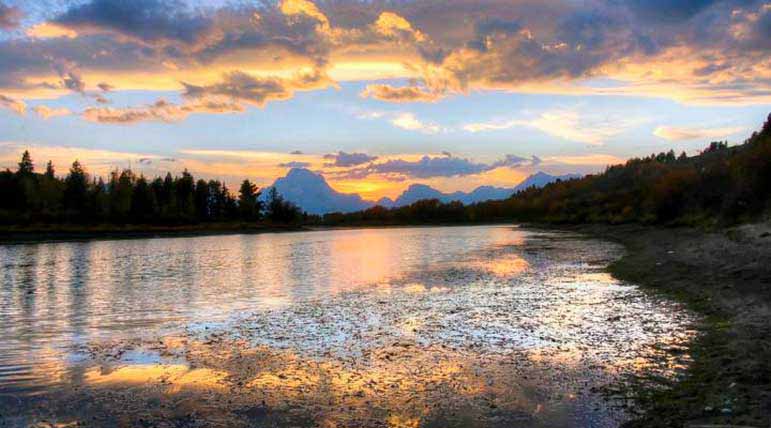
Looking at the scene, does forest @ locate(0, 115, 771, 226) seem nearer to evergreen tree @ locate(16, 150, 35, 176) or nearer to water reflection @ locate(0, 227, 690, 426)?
evergreen tree @ locate(16, 150, 35, 176)

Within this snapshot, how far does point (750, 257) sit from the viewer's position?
3266cm

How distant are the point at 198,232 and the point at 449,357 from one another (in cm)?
16164

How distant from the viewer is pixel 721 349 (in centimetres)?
1597

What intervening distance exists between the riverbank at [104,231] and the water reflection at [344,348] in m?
107

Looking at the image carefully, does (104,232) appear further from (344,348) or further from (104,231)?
(344,348)

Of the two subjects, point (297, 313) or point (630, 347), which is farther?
point (297, 313)

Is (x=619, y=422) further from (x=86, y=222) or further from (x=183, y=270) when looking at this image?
(x=86, y=222)

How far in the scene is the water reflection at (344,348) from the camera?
12.6 meters

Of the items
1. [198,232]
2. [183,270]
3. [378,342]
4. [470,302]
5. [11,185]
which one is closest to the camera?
[378,342]

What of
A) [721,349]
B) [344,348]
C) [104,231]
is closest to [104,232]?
[104,231]

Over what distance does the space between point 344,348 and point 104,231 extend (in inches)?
5812

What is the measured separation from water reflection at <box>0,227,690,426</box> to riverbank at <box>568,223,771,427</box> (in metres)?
0.95

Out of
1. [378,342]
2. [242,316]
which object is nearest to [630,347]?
[378,342]

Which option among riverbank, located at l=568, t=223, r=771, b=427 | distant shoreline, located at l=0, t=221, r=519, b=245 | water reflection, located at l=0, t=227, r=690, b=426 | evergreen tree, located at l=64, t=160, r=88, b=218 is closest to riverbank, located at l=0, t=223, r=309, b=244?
distant shoreline, located at l=0, t=221, r=519, b=245
